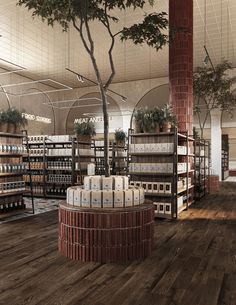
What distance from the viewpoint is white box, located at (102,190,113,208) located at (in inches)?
146

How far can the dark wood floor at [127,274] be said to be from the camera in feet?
8.95

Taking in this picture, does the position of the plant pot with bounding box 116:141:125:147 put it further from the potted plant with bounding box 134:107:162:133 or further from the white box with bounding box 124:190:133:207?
the white box with bounding box 124:190:133:207

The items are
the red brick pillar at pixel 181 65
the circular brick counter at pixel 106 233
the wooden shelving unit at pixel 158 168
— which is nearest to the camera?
the circular brick counter at pixel 106 233

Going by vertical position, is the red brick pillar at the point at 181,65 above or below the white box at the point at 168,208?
above

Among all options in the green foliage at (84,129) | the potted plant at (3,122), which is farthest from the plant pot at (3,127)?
the green foliage at (84,129)

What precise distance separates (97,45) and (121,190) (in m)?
9.51

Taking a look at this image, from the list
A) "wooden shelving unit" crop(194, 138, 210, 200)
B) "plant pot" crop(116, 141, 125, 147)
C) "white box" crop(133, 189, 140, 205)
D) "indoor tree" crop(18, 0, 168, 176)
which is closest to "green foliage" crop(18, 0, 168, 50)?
"indoor tree" crop(18, 0, 168, 176)

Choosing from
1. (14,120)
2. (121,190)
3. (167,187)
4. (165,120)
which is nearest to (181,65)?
(165,120)

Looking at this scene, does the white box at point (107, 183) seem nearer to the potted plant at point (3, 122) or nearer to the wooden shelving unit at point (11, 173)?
the wooden shelving unit at point (11, 173)

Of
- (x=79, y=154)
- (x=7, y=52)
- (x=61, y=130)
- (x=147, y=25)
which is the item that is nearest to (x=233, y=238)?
(x=147, y=25)

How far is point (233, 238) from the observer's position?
188 inches

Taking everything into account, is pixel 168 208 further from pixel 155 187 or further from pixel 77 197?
pixel 77 197

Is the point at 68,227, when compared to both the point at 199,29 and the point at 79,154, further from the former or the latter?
the point at 199,29

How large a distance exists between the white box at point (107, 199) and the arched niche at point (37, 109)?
13.2m
